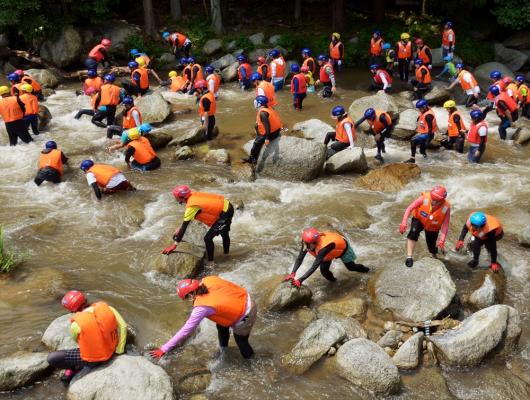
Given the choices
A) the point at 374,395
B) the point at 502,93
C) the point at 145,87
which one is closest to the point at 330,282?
the point at 374,395

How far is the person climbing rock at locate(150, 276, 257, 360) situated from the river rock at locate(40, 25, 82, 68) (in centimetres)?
1607

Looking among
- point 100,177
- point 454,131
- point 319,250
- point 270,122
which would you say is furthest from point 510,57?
point 100,177

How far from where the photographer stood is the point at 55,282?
8.16 m

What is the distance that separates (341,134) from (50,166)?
6771mm

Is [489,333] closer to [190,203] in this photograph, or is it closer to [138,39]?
[190,203]

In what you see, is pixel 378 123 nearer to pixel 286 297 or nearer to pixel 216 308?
pixel 286 297

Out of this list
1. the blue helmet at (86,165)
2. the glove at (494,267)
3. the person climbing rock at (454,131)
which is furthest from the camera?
the person climbing rock at (454,131)

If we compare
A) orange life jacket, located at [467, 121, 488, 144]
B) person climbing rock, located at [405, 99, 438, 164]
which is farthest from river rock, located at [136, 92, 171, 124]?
orange life jacket, located at [467, 121, 488, 144]

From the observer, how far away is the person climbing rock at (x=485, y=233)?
8102mm

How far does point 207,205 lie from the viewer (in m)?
8.44

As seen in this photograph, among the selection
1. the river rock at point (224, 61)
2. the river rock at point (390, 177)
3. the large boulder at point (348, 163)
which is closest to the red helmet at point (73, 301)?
the river rock at point (390, 177)

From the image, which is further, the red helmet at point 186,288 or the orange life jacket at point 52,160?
the orange life jacket at point 52,160

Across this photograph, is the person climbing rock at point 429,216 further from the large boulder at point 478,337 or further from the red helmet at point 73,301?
the red helmet at point 73,301

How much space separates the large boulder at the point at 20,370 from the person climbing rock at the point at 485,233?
252 inches
